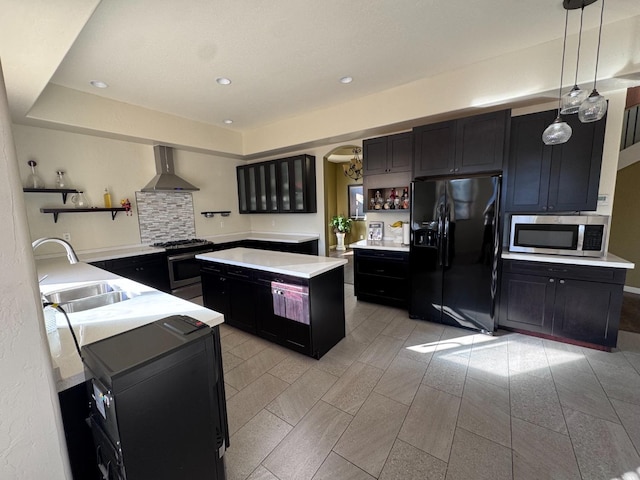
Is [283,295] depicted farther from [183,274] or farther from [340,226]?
[340,226]

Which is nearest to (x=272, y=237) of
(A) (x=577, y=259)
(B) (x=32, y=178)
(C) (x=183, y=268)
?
(C) (x=183, y=268)

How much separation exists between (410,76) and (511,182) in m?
1.65

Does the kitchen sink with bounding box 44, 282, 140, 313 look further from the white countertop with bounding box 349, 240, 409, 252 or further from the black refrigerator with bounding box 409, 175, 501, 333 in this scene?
the black refrigerator with bounding box 409, 175, 501, 333

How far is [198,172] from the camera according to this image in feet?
16.1

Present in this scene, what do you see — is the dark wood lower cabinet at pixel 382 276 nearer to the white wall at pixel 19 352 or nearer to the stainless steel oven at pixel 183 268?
the stainless steel oven at pixel 183 268

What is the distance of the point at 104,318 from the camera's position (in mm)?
1475

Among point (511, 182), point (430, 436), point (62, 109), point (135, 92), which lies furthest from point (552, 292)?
point (62, 109)

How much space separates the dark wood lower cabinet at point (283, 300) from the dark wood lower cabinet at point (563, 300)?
1.85 metres

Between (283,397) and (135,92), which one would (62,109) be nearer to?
(135,92)

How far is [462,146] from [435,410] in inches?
103

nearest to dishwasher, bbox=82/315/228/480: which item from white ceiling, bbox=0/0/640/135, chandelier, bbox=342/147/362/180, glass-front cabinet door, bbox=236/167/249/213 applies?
white ceiling, bbox=0/0/640/135

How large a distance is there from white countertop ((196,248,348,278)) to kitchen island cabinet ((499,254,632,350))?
188 cm

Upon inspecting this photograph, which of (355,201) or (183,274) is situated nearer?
(183,274)

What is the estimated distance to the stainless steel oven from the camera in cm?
394
